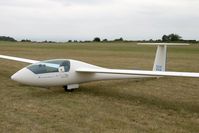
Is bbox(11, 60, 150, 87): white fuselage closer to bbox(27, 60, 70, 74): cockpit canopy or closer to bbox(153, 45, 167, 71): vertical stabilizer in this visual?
bbox(27, 60, 70, 74): cockpit canopy

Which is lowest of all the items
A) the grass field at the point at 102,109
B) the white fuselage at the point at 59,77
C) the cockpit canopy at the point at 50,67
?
the grass field at the point at 102,109

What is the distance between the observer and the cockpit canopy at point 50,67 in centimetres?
1060

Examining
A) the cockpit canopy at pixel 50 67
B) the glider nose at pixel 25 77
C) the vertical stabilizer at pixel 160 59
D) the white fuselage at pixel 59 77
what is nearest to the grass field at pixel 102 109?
the white fuselage at pixel 59 77

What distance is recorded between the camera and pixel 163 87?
13000 mm

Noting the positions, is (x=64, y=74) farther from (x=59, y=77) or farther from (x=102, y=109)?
(x=102, y=109)

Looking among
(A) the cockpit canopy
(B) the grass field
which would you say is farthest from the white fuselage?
(B) the grass field

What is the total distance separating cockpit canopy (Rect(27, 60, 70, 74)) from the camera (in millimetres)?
10600

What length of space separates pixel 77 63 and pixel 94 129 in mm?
4650

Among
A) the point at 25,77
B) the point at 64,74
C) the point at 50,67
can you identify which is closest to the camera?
the point at 25,77

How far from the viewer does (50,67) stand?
10.8m

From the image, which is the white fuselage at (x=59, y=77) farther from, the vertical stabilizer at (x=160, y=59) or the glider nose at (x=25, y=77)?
the vertical stabilizer at (x=160, y=59)

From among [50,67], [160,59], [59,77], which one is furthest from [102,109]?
[160,59]

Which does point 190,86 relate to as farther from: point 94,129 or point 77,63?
point 94,129

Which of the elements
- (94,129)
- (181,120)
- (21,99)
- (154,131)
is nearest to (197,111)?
(181,120)
